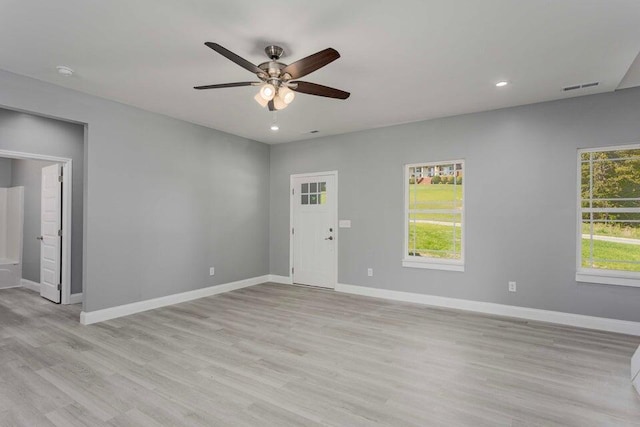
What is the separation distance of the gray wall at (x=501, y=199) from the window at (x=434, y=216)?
4.9 inches

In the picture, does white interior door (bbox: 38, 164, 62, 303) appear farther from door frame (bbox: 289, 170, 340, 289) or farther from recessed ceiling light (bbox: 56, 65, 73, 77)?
door frame (bbox: 289, 170, 340, 289)

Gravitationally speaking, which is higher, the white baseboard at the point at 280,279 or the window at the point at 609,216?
the window at the point at 609,216

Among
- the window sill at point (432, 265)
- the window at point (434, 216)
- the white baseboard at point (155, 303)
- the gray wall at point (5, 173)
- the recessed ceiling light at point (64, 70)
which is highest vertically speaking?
the recessed ceiling light at point (64, 70)

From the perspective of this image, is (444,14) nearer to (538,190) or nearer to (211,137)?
(538,190)

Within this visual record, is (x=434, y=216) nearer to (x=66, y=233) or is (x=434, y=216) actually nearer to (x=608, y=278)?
(x=608, y=278)

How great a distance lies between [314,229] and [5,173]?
6.06 m

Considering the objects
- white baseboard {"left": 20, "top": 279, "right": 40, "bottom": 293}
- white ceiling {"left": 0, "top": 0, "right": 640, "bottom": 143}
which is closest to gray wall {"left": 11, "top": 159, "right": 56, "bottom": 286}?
white baseboard {"left": 20, "top": 279, "right": 40, "bottom": 293}

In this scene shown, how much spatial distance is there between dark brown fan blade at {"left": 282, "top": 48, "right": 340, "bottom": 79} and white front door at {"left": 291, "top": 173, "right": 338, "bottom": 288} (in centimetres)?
329

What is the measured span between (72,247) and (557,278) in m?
6.80

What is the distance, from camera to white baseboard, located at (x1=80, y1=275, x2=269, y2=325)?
385cm

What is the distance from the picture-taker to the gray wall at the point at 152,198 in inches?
150

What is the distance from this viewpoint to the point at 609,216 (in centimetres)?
378

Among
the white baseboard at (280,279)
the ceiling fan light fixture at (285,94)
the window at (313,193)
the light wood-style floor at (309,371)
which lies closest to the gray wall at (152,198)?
the white baseboard at (280,279)

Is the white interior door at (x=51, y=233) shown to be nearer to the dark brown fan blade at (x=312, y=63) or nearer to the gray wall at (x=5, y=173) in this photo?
the gray wall at (x=5, y=173)
